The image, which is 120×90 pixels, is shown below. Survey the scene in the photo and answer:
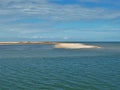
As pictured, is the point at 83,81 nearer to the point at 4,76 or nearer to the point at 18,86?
the point at 18,86

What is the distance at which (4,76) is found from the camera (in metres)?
24.8

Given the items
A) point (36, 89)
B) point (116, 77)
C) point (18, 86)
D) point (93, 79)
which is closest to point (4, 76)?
point (18, 86)

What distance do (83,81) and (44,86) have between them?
11.4ft

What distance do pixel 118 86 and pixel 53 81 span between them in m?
5.33

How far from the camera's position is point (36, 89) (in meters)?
18.9

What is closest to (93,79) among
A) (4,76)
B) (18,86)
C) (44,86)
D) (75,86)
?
(75,86)

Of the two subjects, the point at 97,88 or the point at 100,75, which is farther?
the point at 100,75

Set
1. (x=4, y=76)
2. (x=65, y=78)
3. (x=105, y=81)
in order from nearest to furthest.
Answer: (x=105, y=81)
(x=65, y=78)
(x=4, y=76)

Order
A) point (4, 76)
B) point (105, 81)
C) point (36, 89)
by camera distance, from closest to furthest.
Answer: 1. point (36, 89)
2. point (105, 81)
3. point (4, 76)

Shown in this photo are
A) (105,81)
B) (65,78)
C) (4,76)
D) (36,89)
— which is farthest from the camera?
(4,76)

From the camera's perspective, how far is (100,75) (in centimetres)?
2436

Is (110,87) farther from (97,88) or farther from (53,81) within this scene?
(53,81)

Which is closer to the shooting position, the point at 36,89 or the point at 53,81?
the point at 36,89

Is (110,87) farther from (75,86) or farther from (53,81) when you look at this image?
(53,81)
